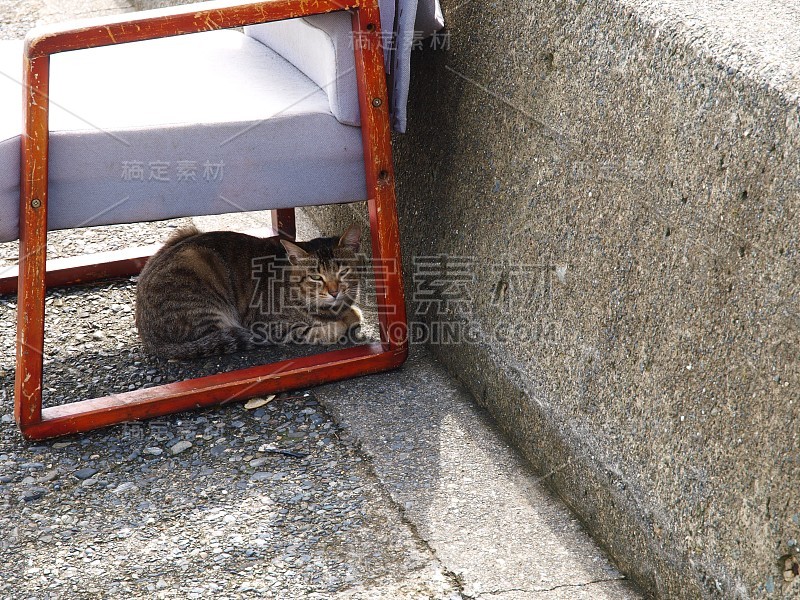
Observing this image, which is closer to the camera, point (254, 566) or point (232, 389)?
point (254, 566)

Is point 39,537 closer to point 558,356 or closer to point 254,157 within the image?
point 254,157

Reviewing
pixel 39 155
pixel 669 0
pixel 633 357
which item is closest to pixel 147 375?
pixel 39 155

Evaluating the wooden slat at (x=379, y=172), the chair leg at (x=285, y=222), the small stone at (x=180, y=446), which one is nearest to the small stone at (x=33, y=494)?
the small stone at (x=180, y=446)

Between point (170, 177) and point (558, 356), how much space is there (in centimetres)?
111

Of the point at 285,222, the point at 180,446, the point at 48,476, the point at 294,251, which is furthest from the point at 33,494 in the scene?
the point at 285,222

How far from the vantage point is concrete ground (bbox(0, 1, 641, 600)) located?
209 cm

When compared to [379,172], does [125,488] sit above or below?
below

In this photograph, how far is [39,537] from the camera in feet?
7.41

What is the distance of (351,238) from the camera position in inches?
126

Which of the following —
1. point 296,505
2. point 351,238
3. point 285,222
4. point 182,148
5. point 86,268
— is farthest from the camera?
point 285,222

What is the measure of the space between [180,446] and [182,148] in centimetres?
81

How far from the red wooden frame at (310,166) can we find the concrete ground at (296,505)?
6 centimetres

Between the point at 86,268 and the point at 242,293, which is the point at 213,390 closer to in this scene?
the point at 242,293

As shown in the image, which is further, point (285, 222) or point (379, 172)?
point (285, 222)
